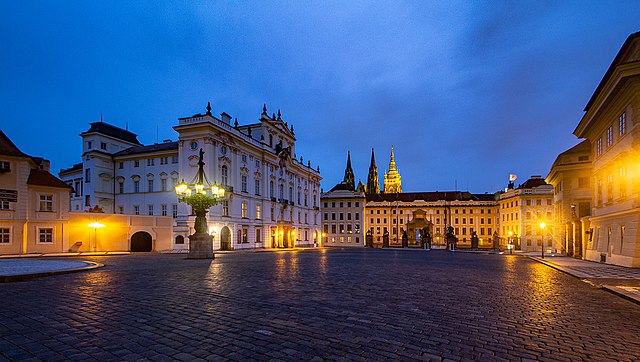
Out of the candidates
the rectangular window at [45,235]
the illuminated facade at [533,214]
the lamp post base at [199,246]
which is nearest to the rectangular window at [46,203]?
the rectangular window at [45,235]

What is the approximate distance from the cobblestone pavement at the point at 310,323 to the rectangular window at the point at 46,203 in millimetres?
26359

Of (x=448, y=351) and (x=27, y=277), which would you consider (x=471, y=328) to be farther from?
(x=27, y=277)

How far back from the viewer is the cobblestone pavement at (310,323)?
17.6 ft

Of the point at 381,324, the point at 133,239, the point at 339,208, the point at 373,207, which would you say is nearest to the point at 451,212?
the point at 373,207

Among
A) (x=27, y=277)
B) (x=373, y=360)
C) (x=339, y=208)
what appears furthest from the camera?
(x=339, y=208)

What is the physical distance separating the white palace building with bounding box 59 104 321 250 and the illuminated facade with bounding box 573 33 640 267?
35736mm

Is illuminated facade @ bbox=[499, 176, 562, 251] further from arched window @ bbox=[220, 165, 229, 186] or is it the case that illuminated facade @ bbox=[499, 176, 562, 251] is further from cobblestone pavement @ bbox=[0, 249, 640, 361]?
cobblestone pavement @ bbox=[0, 249, 640, 361]

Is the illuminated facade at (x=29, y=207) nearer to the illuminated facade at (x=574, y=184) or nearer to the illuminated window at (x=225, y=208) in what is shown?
the illuminated window at (x=225, y=208)

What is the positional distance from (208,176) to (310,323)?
37.3 meters

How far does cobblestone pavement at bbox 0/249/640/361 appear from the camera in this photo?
5.35m

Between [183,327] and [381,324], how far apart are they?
145 inches

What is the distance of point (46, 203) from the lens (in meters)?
33.4

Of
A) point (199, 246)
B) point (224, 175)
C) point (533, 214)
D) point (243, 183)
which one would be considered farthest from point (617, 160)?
point (533, 214)

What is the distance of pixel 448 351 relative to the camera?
17.7 feet
